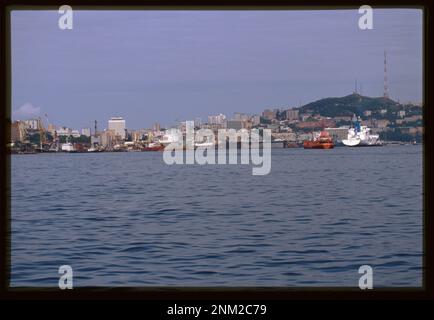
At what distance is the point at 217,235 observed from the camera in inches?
289

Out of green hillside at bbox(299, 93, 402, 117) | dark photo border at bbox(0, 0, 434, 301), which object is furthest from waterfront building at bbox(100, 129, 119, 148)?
dark photo border at bbox(0, 0, 434, 301)

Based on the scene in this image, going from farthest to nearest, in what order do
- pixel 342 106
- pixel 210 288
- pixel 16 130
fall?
pixel 342 106 < pixel 16 130 < pixel 210 288

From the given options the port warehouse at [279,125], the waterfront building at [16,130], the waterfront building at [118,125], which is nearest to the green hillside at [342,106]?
the port warehouse at [279,125]

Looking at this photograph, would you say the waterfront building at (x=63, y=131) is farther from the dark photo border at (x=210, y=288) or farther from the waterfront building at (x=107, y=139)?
the dark photo border at (x=210, y=288)

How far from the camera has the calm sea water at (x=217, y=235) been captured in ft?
15.7

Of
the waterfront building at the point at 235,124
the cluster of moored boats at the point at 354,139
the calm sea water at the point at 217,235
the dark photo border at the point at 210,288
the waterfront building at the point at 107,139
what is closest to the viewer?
the dark photo border at the point at 210,288

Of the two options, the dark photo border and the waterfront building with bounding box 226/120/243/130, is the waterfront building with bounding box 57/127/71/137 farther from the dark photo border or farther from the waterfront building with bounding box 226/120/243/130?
the dark photo border

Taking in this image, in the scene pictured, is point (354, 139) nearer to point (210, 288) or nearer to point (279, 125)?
point (279, 125)

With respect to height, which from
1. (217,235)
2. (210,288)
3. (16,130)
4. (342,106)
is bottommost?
(217,235)

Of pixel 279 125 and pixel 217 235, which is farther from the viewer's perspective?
pixel 279 125

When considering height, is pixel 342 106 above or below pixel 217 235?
above

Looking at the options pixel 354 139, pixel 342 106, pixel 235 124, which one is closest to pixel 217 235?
pixel 235 124
